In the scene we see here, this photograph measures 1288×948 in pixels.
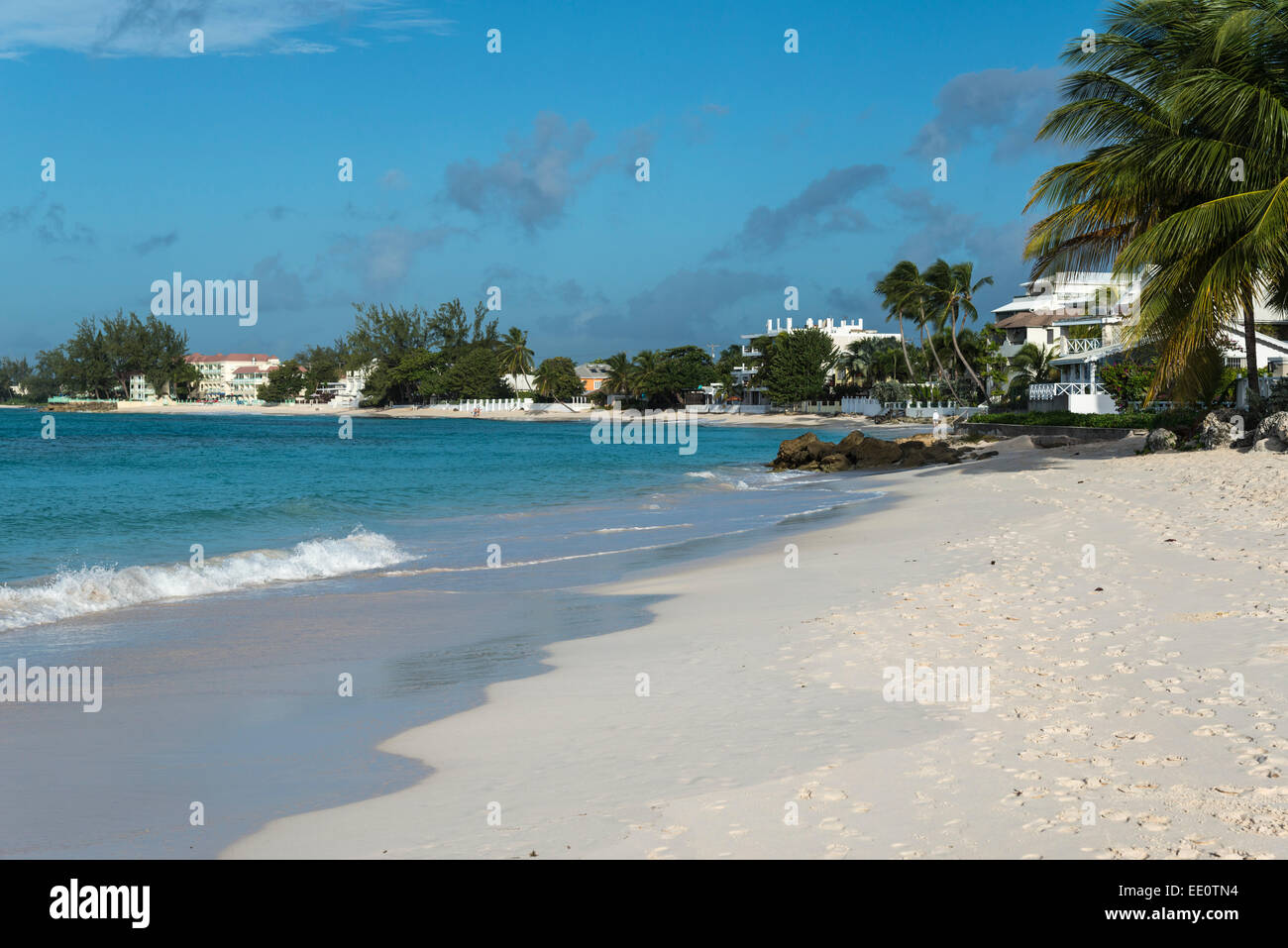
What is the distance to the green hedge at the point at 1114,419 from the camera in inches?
1104

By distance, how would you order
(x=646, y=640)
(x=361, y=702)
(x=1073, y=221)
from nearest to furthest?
(x=361, y=702) < (x=646, y=640) < (x=1073, y=221)

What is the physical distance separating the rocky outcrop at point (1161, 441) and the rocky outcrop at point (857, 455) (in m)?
8.37

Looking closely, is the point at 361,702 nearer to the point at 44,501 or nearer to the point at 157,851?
the point at 157,851

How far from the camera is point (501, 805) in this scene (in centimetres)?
490

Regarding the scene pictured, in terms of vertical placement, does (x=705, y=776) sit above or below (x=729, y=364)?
below

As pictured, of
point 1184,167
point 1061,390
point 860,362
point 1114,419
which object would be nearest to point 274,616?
point 1184,167

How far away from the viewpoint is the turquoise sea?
17.8 feet

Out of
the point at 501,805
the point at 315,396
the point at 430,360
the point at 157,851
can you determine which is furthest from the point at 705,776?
the point at 315,396

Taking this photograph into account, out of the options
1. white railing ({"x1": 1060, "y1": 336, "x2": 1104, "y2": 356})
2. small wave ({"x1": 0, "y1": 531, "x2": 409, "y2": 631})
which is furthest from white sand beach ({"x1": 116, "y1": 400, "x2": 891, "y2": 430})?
small wave ({"x1": 0, "y1": 531, "x2": 409, "y2": 631})

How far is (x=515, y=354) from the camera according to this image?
146625 mm

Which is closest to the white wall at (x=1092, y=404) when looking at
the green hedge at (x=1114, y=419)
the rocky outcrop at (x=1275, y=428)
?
the green hedge at (x=1114, y=419)

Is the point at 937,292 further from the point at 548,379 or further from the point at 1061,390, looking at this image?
the point at 548,379

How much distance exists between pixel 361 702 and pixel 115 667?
8.96 ft

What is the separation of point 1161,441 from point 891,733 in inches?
938
